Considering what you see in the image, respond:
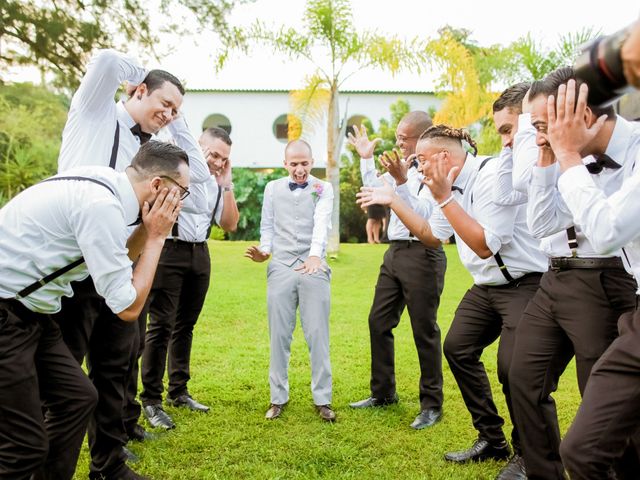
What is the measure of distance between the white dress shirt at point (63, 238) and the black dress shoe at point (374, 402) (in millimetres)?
3020

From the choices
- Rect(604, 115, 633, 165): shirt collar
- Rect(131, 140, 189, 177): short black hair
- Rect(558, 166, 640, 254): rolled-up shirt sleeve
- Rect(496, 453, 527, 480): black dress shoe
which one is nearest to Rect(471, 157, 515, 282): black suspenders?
Rect(496, 453, 527, 480): black dress shoe

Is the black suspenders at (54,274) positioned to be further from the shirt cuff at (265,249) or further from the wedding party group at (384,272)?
the shirt cuff at (265,249)

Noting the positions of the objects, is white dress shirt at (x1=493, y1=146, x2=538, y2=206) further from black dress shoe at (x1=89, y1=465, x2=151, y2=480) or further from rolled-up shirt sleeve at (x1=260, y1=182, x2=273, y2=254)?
black dress shoe at (x1=89, y1=465, x2=151, y2=480)

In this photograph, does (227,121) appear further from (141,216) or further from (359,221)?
(141,216)

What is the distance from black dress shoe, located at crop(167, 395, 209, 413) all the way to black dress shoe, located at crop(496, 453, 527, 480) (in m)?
2.56

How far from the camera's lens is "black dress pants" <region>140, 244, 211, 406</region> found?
205 inches

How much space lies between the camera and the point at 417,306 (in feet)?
17.6

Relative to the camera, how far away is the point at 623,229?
2391 mm

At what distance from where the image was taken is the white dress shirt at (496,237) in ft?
13.1

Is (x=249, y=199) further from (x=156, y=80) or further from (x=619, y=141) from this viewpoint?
(x=619, y=141)

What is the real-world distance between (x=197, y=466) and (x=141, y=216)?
186cm

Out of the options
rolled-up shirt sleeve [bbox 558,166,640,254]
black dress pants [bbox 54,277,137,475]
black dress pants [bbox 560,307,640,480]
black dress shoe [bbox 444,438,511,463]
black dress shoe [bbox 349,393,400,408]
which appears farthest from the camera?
black dress shoe [bbox 349,393,400,408]

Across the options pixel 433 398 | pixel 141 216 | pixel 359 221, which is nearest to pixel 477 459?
pixel 433 398

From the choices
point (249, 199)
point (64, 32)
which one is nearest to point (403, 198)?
point (64, 32)
